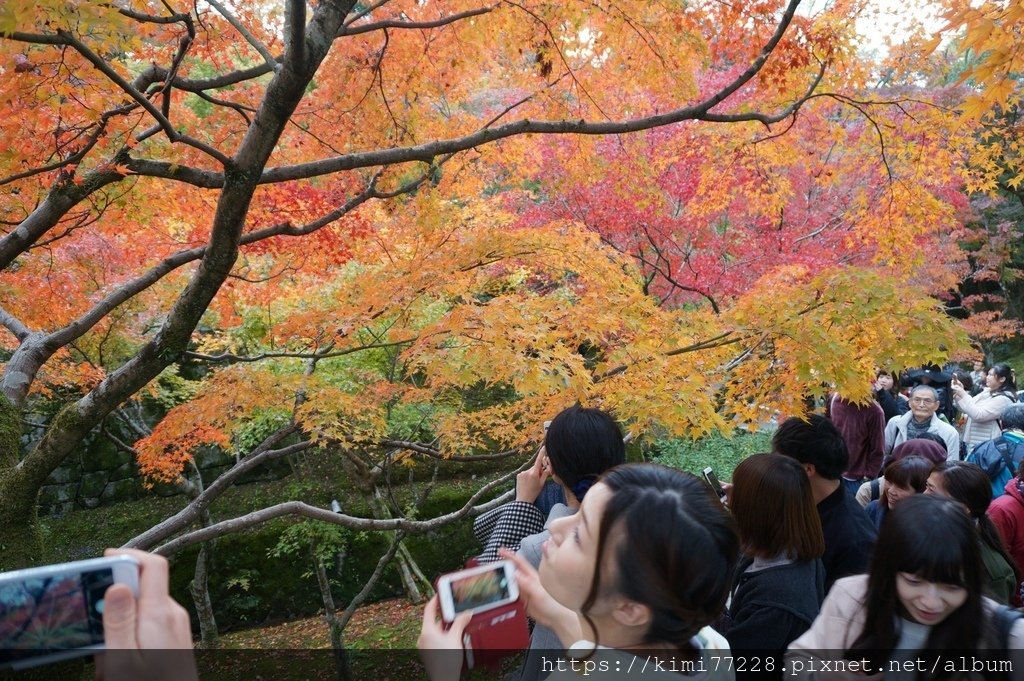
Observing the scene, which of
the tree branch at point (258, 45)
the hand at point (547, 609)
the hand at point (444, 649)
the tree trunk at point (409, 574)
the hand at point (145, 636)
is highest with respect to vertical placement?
the tree branch at point (258, 45)

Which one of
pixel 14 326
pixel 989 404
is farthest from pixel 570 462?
pixel 989 404

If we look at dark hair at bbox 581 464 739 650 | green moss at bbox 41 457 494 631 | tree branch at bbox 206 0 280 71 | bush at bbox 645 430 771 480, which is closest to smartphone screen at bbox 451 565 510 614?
dark hair at bbox 581 464 739 650

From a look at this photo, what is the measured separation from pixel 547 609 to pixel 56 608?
36.6 inches

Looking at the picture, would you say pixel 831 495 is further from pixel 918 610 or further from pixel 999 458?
pixel 999 458

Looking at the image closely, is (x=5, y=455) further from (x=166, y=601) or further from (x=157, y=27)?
(x=166, y=601)

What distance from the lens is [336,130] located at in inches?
210

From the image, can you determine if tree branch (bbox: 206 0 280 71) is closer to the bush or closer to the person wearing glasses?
the person wearing glasses

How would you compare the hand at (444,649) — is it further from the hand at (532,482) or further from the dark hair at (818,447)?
the dark hair at (818,447)

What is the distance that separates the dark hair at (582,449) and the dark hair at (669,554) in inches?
28.5

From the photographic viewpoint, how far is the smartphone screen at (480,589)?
1247 mm

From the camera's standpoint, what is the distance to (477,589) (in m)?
1.27

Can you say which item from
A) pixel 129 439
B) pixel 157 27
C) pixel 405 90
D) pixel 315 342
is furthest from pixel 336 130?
pixel 129 439

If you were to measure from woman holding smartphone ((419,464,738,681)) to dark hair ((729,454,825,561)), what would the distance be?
778mm

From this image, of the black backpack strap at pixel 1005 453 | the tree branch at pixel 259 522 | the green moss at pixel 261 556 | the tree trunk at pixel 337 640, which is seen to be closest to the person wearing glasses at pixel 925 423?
the black backpack strap at pixel 1005 453
